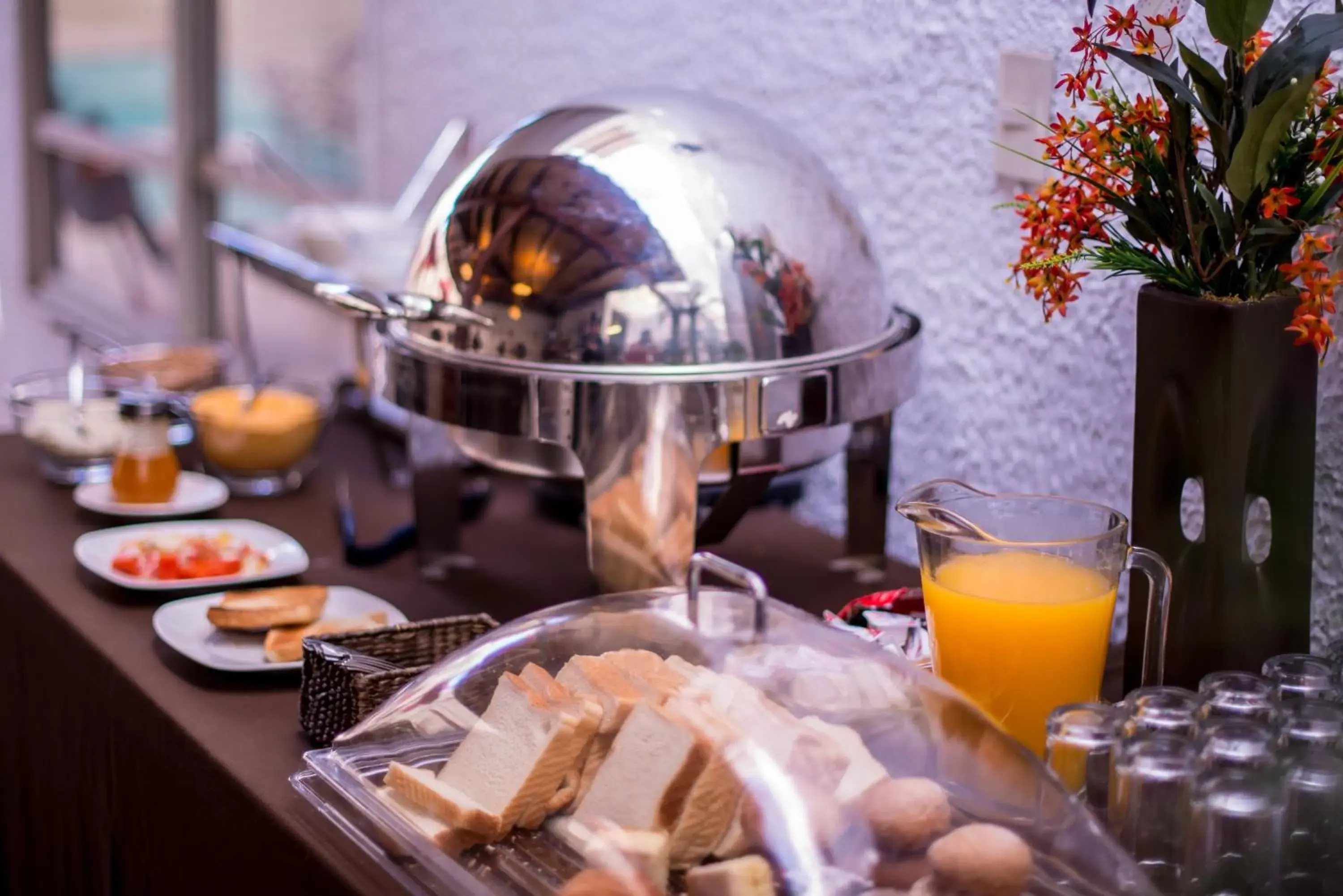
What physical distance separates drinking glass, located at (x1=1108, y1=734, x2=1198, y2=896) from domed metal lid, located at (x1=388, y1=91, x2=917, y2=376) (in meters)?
0.39

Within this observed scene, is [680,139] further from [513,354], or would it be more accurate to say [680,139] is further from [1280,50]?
[1280,50]

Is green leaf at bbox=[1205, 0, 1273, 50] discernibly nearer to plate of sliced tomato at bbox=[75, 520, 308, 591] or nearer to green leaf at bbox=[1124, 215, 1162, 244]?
green leaf at bbox=[1124, 215, 1162, 244]

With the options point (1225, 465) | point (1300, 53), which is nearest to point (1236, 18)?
point (1300, 53)

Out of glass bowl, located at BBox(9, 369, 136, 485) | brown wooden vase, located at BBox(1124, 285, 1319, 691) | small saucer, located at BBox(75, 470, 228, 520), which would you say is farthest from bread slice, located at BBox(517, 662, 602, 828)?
glass bowl, located at BBox(9, 369, 136, 485)

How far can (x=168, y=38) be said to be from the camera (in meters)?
2.73

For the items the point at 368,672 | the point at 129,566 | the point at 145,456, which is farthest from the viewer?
the point at 145,456

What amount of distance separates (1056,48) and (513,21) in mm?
846

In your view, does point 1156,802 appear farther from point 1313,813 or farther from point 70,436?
point 70,436

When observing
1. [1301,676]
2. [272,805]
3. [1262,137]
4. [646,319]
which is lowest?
[272,805]

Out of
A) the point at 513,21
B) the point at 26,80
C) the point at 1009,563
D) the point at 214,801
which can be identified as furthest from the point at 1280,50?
the point at 26,80

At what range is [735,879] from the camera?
0.60m

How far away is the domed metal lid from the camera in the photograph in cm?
92

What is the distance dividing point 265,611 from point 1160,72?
0.64 metres

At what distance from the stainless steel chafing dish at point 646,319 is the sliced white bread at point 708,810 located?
31 cm
